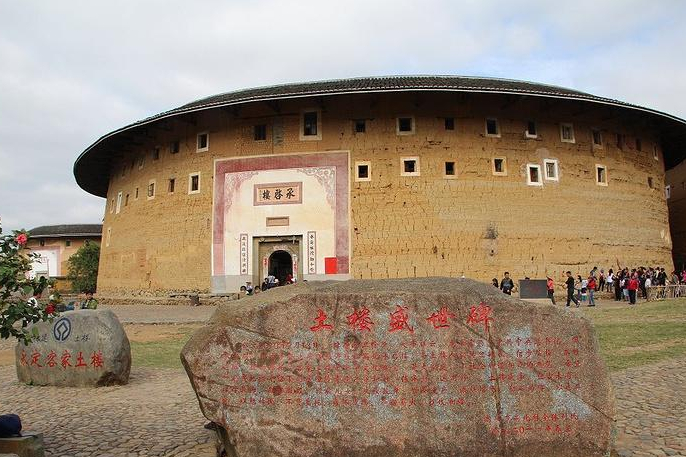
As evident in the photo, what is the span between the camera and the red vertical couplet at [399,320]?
381 centimetres

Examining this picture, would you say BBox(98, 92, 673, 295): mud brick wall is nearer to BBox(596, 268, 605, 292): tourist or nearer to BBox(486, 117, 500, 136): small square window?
BBox(486, 117, 500, 136): small square window

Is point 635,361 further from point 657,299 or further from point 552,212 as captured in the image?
point 552,212

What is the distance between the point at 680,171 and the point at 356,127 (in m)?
19.6

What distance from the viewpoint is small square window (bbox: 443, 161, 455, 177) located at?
766 inches

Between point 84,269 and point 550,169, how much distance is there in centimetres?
2712

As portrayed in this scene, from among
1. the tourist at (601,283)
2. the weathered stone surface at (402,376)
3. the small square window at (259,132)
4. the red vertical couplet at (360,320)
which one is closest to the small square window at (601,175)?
the tourist at (601,283)

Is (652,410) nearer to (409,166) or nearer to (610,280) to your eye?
(409,166)

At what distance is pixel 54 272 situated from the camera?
37188mm

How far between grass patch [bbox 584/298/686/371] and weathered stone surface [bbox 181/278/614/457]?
3.45m

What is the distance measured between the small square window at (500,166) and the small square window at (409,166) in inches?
116

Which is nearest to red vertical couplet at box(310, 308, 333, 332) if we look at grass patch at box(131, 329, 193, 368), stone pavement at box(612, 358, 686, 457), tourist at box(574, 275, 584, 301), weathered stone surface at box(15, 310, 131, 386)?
stone pavement at box(612, 358, 686, 457)

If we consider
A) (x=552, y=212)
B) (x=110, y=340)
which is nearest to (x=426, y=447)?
(x=110, y=340)

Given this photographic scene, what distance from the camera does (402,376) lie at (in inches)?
148

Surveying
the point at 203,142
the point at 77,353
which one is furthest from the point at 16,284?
the point at 203,142
